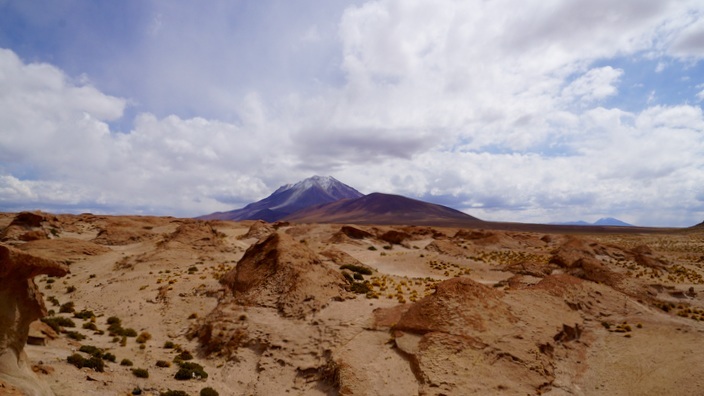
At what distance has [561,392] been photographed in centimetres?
1178

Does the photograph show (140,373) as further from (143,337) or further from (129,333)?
(129,333)

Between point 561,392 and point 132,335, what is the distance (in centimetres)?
1672

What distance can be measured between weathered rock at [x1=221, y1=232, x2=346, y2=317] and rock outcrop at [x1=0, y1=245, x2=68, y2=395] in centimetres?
925

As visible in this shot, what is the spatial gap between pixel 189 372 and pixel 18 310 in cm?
597

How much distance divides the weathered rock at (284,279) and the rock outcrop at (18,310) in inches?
364

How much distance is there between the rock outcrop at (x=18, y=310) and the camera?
27.8 feet

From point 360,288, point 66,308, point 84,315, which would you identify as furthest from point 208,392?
point 66,308

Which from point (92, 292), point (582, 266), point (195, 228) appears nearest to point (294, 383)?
point (92, 292)

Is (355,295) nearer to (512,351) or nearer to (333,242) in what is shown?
(512,351)

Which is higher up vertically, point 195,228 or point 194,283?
point 195,228

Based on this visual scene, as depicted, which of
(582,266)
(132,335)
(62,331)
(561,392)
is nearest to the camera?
(561,392)

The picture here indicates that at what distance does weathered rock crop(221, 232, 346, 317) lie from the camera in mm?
17750

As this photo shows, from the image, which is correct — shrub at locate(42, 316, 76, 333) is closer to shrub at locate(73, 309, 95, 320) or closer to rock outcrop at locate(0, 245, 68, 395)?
shrub at locate(73, 309, 95, 320)

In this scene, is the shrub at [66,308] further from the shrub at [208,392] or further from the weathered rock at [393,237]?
the weathered rock at [393,237]
